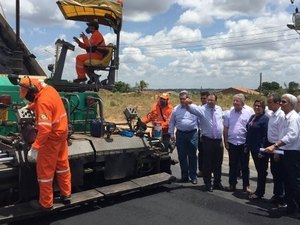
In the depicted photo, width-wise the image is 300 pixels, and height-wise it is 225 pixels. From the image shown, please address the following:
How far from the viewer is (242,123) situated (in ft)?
22.5

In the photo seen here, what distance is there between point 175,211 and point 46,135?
1.90 m

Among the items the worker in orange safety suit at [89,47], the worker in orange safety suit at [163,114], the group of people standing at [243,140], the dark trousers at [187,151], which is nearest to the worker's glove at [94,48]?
the worker in orange safety suit at [89,47]

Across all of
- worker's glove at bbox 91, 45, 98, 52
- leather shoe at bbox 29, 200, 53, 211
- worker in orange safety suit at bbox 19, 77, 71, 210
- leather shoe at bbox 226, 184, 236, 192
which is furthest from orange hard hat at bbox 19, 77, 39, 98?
leather shoe at bbox 226, 184, 236, 192

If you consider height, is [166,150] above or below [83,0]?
below

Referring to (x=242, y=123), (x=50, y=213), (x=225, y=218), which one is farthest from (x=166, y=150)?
(x=50, y=213)

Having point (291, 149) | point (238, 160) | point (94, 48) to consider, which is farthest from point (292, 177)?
point (94, 48)

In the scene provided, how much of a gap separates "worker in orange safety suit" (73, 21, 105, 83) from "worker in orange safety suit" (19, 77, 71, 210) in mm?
1538

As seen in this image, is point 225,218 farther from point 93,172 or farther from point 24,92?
point 24,92

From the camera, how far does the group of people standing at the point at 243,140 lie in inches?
226

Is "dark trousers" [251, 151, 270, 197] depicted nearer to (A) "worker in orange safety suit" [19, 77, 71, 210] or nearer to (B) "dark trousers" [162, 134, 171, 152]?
(B) "dark trousers" [162, 134, 171, 152]

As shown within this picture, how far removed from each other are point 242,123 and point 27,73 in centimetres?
333

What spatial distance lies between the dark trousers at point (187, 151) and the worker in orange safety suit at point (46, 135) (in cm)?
280

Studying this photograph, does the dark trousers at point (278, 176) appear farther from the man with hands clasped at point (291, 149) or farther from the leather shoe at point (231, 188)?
the leather shoe at point (231, 188)

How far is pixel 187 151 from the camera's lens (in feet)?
25.0
